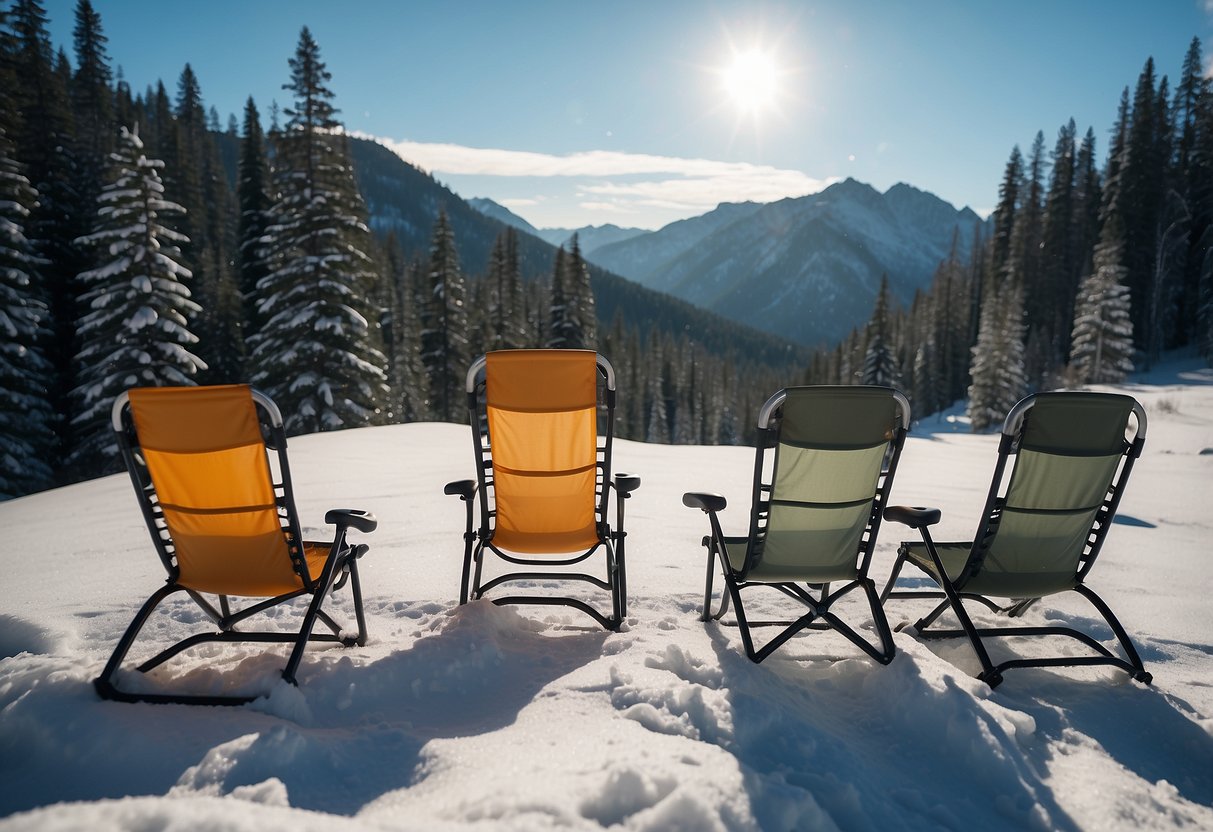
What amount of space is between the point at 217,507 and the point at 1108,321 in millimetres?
47356

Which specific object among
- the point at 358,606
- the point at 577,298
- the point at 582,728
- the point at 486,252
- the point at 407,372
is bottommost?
the point at 407,372

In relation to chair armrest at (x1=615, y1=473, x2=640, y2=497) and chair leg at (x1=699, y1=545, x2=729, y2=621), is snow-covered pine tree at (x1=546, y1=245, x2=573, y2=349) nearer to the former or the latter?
chair armrest at (x1=615, y1=473, x2=640, y2=497)

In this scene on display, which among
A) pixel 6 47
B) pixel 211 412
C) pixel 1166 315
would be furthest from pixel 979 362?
pixel 6 47

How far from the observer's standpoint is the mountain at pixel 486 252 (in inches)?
5881

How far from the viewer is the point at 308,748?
235 cm

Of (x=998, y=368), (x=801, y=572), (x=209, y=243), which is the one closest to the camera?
(x=801, y=572)

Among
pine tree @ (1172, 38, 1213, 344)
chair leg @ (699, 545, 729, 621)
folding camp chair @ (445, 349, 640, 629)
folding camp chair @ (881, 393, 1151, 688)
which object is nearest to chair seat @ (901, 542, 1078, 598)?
folding camp chair @ (881, 393, 1151, 688)

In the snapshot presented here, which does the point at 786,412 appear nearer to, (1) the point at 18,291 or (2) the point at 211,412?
(2) the point at 211,412

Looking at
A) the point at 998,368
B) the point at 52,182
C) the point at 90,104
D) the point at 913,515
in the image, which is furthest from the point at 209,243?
the point at 998,368

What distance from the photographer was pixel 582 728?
257 cm

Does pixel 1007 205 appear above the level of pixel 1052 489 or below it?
above

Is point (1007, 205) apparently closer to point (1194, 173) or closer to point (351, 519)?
point (1194, 173)

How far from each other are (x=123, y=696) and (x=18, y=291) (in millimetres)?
22679

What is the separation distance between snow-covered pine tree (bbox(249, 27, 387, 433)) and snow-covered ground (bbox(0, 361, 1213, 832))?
15246 millimetres
